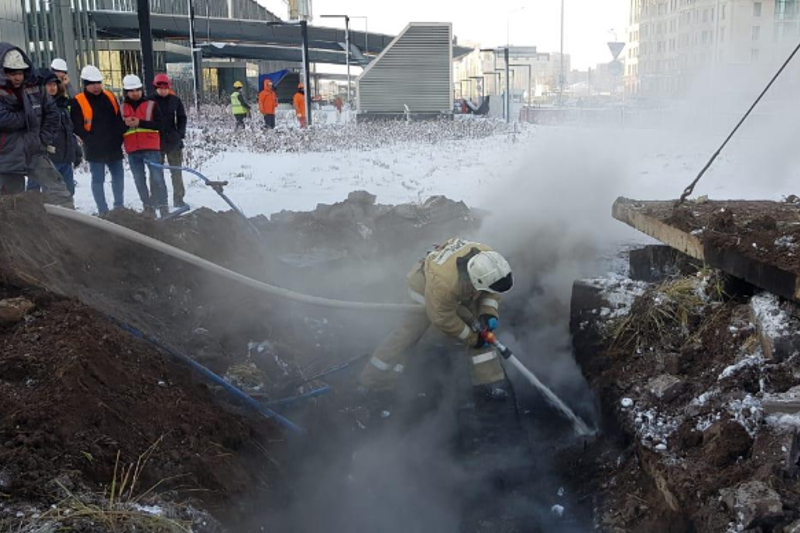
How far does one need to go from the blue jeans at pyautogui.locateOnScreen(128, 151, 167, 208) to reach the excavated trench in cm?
109

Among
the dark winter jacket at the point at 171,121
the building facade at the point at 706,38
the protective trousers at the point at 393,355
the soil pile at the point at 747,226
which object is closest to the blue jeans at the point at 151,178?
the dark winter jacket at the point at 171,121

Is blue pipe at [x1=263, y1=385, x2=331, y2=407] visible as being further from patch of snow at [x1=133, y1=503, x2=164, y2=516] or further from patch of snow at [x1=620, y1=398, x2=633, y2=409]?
patch of snow at [x1=620, y1=398, x2=633, y2=409]

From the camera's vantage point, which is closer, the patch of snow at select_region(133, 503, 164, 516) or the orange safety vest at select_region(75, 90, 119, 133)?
the patch of snow at select_region(133, 503, 164, 516)

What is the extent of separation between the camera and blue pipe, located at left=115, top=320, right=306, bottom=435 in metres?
4.37

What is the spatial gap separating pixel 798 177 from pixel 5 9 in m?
18.8

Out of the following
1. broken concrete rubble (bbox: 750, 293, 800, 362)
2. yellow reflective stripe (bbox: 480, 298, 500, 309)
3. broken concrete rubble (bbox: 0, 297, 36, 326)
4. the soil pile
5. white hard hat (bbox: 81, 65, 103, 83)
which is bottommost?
yellow reflective stripe (bbox: 480, 298, 500, 309)

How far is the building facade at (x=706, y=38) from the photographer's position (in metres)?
13.6

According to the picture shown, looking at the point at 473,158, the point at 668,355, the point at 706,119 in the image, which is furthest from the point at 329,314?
the point at 706,119

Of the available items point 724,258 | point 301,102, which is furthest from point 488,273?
point 301,102

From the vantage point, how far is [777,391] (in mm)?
3916

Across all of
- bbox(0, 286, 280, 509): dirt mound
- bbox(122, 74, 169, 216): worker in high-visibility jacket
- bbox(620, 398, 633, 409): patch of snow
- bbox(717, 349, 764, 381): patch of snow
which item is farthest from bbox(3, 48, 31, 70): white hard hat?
bbox(717, 349, 764, 381): patch of snow

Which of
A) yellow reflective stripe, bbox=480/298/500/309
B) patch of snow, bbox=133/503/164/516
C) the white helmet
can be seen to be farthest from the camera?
yellow reflective stripe, bbox=480/298/500/309

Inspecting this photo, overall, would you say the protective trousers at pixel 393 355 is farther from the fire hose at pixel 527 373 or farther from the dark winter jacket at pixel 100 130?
the dark winter jacket at pixel 100 130

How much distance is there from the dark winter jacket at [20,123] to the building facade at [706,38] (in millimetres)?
11971
